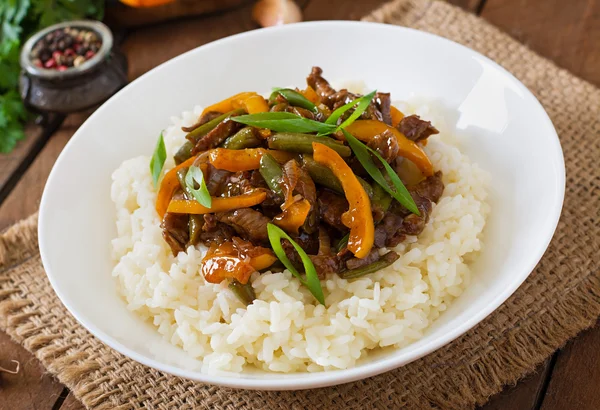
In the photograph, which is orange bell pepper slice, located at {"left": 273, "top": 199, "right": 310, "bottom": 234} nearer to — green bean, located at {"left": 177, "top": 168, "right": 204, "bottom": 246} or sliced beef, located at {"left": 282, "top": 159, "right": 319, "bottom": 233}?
sliced beef, located at {"left": 282, "top": 159, "right": 319, "bottom": 233}

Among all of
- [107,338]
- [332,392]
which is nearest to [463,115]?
[332,392]

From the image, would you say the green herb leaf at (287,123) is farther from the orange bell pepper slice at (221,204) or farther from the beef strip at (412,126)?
Answer: the beef strip at (412,126)

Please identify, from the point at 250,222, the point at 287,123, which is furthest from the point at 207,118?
the point at 250,222

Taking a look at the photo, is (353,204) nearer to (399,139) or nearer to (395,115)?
(399,139)

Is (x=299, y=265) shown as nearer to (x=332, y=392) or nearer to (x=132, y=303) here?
(x=332, y=392)

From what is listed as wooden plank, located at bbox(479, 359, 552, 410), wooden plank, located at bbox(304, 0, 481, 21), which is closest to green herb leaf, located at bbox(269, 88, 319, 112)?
wooden plank, located at bbox(479, 359, 552, 410)

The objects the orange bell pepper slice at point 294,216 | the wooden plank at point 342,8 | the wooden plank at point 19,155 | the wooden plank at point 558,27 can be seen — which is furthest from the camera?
the wooden plank at point 342,8

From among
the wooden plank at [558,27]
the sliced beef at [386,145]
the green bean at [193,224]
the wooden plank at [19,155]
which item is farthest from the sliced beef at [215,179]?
the wooden plank at [558,27]
